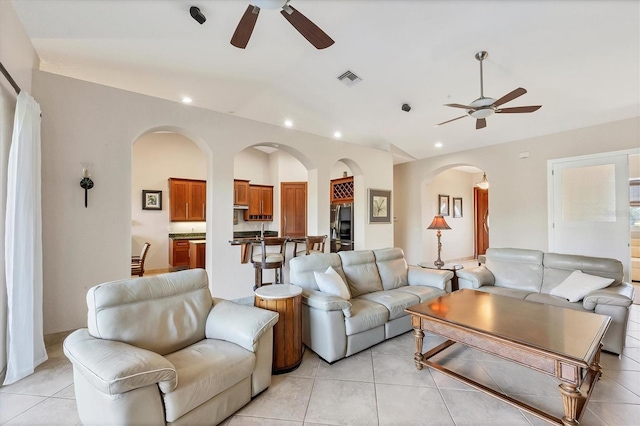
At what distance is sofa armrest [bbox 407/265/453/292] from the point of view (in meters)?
3.55

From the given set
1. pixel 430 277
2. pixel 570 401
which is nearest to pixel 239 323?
pixel 570 401

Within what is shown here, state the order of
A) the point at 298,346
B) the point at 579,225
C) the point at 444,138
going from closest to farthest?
the point at 298,346 → the point at 579,225 → the point at 444,138

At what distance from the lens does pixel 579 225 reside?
4.80m

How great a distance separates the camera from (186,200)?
707 cm

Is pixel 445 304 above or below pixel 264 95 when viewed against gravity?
below

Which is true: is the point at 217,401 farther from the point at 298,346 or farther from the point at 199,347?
the point at 298,346

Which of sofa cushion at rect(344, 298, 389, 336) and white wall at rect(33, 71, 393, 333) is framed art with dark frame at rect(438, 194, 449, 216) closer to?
sofa cushion at rect(344, 298, 389, 336)

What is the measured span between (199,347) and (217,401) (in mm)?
398

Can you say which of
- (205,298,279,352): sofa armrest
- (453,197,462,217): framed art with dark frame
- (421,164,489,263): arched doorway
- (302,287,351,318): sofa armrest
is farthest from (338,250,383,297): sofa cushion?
(453,197,462,217): framed art with dark frame

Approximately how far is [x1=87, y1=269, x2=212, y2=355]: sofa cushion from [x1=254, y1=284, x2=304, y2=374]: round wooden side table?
507 millimetres

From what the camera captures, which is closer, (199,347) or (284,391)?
(199,347)

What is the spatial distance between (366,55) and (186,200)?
5.56 meters

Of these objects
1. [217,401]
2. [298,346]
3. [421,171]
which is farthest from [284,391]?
[421,171]

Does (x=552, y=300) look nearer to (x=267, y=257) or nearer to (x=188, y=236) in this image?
(x=267, y=257)
